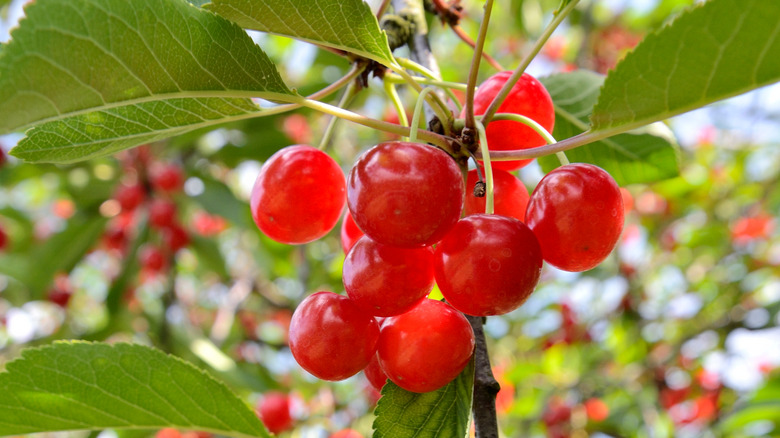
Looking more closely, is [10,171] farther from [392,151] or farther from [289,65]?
[392,151]

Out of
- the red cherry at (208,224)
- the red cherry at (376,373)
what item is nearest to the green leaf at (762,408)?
the red cherry at (376,373)

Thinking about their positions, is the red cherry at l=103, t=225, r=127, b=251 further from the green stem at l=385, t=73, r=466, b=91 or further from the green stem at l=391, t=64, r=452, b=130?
the green stem at l=391, t=64, r=452, b=130

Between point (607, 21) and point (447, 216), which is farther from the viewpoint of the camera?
point (607, 21)

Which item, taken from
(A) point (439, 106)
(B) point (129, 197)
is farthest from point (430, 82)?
(B) point (129, 197)

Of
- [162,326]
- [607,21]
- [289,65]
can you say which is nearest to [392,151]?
[162,326]

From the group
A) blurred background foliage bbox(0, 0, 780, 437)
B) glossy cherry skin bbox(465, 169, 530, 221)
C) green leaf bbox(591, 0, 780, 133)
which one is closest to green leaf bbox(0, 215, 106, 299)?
blurred background foliage bbox(0, 0, 780, 437)

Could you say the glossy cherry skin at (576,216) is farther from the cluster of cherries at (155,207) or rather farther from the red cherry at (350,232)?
the cluster of cherries at (155,207)

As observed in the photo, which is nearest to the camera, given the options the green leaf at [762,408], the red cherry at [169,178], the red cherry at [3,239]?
the green leaf at [762,408]
